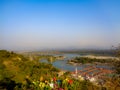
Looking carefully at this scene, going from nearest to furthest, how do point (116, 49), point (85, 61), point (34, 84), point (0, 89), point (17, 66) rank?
point (34, 84) < point (116, 49) < point (0, 89) < point (17, 66) < point (85, 61)

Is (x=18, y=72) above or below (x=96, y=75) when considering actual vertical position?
above

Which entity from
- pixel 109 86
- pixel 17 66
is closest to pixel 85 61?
pixel 17 66

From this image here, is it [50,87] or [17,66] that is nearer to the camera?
[50,87]

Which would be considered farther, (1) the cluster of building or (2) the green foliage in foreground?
(2) the green foliage in foreground

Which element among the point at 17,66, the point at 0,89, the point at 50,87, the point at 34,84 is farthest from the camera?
the point at 17,66

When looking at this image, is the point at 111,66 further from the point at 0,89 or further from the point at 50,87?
the point at 0,89

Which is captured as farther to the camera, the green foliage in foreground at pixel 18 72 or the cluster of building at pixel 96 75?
the green foliage in foreground at pixel 18 72

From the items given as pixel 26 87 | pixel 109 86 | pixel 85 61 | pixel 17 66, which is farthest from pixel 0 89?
pixel 85 61

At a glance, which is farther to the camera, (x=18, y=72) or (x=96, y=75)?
(x=96, y=75)

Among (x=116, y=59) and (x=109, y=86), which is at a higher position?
(x=116, y=59)
